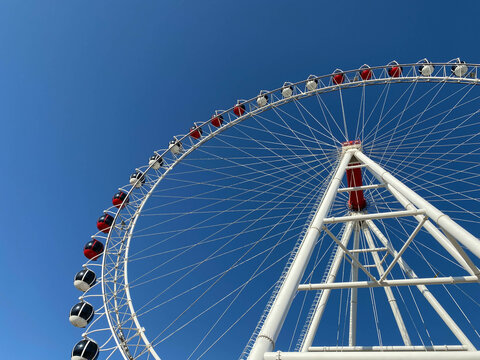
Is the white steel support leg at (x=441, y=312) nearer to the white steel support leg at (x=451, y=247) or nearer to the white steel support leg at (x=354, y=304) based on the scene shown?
the white steel support leg at (x=354, y=304)

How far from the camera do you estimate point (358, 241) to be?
1462 cm

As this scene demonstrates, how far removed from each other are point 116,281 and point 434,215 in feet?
45.7

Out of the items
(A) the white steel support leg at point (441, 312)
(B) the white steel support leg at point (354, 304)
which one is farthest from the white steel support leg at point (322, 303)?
(A) the white steel support leg at point (441, 312)

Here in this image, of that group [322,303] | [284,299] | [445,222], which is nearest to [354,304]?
[322,303]

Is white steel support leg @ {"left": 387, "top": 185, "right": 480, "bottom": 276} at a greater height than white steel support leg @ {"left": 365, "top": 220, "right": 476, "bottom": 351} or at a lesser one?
greater

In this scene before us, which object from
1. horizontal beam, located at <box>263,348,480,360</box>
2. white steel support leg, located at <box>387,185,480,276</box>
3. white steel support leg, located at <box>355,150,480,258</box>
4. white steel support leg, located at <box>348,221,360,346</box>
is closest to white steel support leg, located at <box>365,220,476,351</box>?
white steel support leg, located at <box>348,221,360,346</box>

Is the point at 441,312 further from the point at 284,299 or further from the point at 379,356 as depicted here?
the point at 284,299

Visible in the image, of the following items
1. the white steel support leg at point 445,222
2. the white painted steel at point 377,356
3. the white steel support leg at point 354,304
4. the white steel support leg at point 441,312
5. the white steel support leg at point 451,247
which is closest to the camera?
the white painted steel at point 377,356

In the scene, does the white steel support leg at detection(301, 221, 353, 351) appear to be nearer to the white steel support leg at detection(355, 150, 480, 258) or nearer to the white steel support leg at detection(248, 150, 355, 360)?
the white steel support leg at detection(355, 150, 480, 258)

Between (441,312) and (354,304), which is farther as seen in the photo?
(354,304)

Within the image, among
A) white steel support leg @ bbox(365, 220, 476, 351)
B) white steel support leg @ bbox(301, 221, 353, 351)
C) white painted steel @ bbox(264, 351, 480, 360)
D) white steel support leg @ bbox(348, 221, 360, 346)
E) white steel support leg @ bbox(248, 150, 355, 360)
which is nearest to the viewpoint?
white painted steel @ bbox(264, 351, 480, 360)

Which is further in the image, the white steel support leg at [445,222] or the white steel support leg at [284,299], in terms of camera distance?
the white steel support leg at [445,222]

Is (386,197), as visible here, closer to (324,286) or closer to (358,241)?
(358,241)

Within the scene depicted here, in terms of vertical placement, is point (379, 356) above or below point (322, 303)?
below
